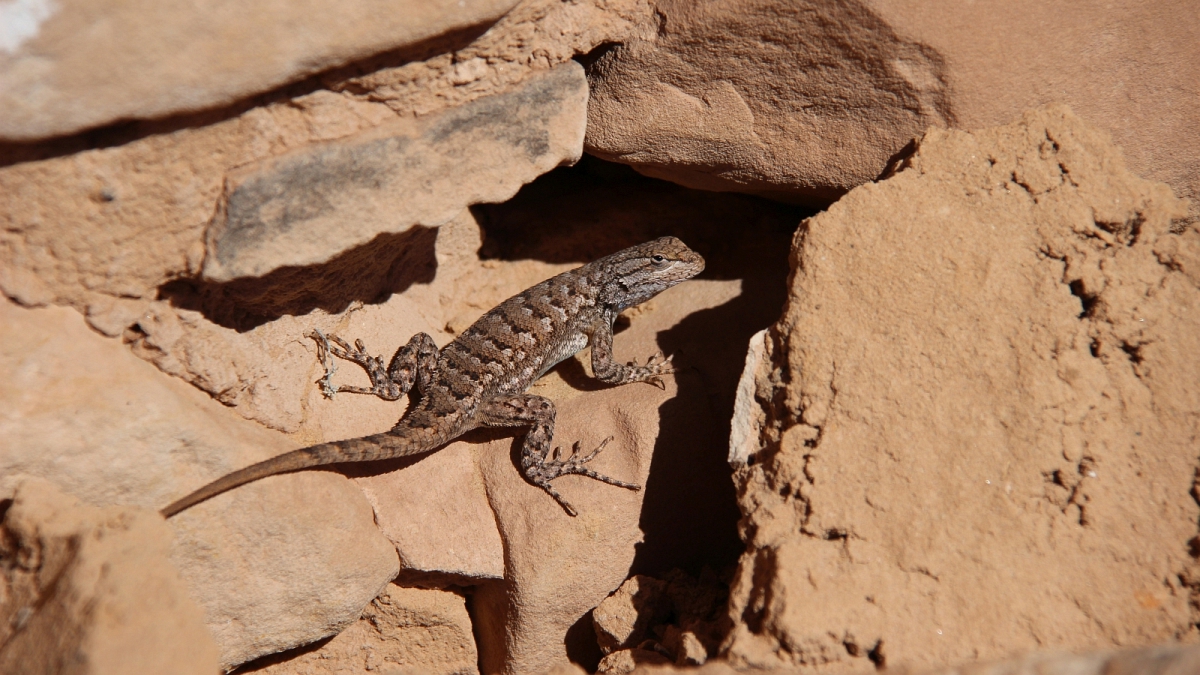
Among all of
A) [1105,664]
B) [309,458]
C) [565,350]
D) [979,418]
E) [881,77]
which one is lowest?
[565,350]

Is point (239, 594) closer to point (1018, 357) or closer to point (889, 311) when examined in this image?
point (889, 311)

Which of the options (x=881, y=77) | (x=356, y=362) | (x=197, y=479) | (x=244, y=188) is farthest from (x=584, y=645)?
(x=881, y=77)

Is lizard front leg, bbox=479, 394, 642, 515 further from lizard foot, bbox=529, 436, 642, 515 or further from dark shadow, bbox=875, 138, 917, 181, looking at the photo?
dark shadow, bbox=875, 138, 917, 181

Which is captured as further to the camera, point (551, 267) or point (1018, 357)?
point (551, 267)

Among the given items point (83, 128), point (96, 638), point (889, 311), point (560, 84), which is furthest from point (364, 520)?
point (889, 311)

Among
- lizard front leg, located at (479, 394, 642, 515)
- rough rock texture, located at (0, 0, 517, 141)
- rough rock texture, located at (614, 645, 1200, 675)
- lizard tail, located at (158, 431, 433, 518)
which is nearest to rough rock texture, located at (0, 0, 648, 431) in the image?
rough rock texture, located at (0, 0, 517, 141)

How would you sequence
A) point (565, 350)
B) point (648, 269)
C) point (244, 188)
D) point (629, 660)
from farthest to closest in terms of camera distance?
point (565, 350), point (648, 269), point (629, 660), point (244, 188)

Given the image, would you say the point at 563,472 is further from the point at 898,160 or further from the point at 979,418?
the point at 898,160

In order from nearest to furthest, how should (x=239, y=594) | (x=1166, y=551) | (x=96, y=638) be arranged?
1. (x=96, y=638)
2. (x=1166, y=551)
3. (x=239, y=594)
